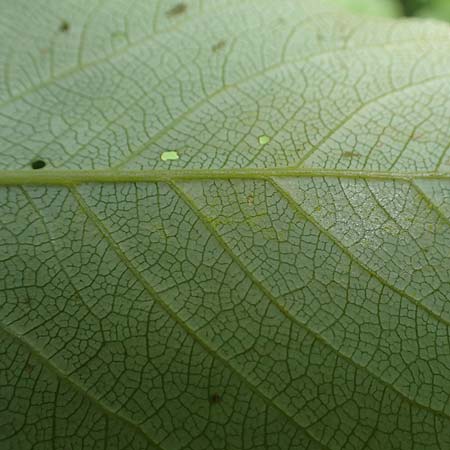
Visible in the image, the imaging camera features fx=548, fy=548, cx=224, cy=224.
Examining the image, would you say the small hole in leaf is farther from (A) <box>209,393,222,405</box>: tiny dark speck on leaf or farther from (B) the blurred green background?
(B) the blurred green background

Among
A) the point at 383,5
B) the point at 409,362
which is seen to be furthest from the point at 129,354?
the point at 383,5

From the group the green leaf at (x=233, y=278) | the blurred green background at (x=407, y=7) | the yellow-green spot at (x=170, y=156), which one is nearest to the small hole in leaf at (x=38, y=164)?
the green leaf at (x=233, y=278)

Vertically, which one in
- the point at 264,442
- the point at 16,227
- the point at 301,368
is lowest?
the point at 264,442

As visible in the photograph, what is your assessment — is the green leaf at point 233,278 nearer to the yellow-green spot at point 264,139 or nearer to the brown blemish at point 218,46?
the yellow-green spot at point 264,139

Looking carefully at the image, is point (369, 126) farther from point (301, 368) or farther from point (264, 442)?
point (264, 442)

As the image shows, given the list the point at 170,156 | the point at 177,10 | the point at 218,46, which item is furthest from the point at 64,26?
the point at 170,156

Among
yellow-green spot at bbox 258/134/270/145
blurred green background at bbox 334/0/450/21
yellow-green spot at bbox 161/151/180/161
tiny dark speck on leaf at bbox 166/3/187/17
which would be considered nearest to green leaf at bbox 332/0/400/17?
blurred green background at bbox 334/0/450/21

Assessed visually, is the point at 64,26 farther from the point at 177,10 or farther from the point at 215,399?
the point at 215,399
